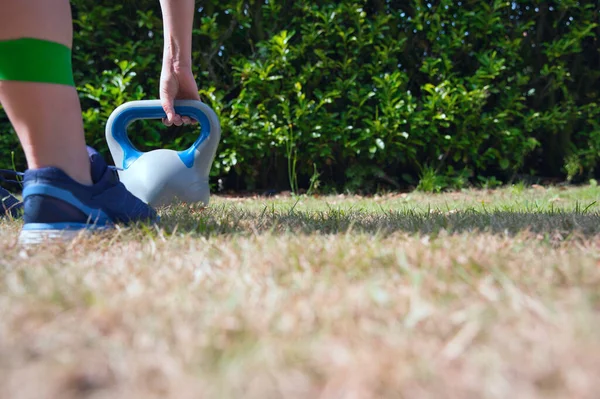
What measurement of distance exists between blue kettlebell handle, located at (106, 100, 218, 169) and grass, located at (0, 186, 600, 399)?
1.16 metres

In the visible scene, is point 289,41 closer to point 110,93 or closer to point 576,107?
point 110,93

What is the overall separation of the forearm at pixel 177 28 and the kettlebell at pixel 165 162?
25 cm

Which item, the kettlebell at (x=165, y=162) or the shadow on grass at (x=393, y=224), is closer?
the shadow on grass at (x=393, y=224)

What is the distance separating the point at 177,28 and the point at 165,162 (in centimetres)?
64

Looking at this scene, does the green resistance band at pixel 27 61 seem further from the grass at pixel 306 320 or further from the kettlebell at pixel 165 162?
the kettlebell at pixel 165 162

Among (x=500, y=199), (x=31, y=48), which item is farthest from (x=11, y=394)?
(x=500, y=199)

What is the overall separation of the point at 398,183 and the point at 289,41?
4.60 feet

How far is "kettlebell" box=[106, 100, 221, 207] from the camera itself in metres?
2.30

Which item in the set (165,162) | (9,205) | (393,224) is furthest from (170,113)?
(393,224)

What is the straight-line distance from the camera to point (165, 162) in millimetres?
2346

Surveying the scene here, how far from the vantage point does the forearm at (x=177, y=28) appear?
1.88m

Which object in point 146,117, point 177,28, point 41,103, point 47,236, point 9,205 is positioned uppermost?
point 177,28

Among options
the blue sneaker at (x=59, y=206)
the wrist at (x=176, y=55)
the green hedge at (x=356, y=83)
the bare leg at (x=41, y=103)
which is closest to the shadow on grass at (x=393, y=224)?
the blue sneaker at (x=59, y=206)

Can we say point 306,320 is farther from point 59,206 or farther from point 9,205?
point 9,205
